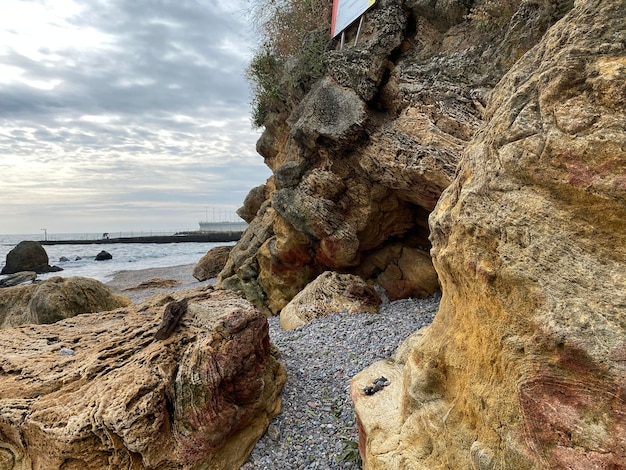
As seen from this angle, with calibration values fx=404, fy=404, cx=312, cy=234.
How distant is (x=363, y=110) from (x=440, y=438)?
243 inches

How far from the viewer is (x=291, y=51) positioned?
1072cm

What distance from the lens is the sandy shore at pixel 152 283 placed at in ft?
57.0

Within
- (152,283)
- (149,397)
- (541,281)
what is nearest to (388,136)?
(541,281)

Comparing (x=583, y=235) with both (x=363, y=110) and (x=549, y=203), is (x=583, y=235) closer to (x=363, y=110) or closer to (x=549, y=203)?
(x=549, y=203)

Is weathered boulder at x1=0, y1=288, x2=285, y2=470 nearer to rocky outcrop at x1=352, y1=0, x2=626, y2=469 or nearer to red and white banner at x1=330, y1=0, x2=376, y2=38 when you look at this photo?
rocky outcrop at x1=352, y1=0, x2=626, y2=469

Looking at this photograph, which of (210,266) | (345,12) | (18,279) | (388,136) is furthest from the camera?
(18,279)

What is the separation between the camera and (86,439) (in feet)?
12.1

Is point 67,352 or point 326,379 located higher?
point 67,352

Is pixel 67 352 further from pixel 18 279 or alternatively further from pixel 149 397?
pixel 18 279

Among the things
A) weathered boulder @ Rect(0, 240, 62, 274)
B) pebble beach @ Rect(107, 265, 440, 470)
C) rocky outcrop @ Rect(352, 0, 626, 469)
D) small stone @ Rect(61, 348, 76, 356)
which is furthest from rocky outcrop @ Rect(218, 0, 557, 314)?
weathered boulder @ Rect(0, 240, 62, 274)

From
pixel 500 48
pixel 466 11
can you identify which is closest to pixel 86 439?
pixel 500 48

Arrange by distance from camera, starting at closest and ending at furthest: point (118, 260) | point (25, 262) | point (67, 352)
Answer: point (67, 352) < point (25, 262) < point (118, 260)

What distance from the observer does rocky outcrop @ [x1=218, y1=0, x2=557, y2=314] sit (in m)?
6.58

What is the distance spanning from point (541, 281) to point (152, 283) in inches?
762
